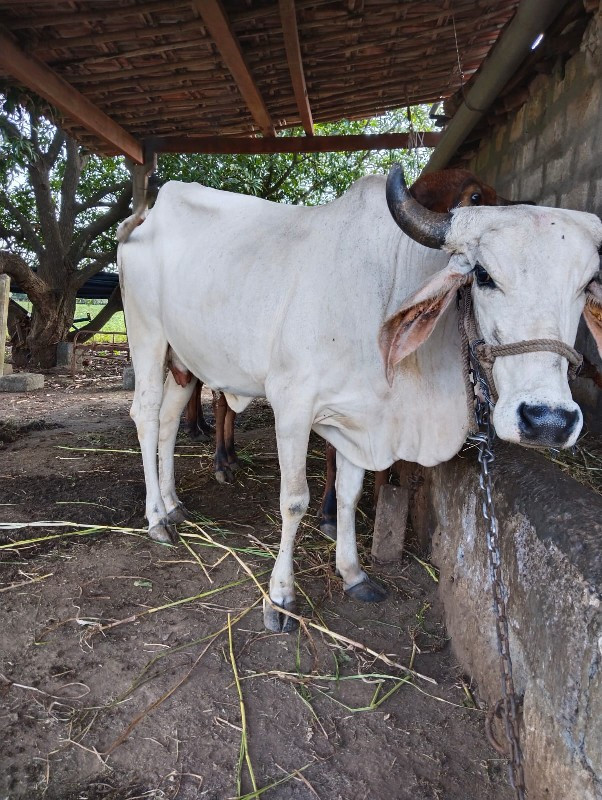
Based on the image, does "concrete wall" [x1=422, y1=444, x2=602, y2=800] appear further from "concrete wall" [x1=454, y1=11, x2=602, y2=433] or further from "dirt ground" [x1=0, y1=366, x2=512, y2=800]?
"concrete wall" [x1=454, y1=11, x2=602, y2=433]

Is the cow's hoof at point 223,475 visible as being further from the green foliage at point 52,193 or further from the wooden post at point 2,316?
the green foliage at point 52,193

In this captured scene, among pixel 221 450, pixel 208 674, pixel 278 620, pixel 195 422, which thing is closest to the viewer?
pixel 208 674

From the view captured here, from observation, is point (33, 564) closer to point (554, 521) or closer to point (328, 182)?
point (554, 521)

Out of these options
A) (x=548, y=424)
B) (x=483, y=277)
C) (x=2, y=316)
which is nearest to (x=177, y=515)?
(x=483, y=277)

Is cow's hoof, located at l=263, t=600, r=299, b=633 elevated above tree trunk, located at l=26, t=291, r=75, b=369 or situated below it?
below

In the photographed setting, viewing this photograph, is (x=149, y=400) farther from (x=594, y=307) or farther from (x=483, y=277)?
(x=594, y=307)

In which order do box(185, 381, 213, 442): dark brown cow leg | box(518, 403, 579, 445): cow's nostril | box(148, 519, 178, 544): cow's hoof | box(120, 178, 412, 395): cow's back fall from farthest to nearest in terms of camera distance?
box(185, 381, 213, 442): dark brown cow leg
box(148, 519, 178, 544): cow's hoof
box(120, 178, 412, 395): cow's back
box(518, 403, 579, 445): cow's nostril

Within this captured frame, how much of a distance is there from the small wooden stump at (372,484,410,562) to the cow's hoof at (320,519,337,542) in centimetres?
36

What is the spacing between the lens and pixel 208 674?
7.45 feet

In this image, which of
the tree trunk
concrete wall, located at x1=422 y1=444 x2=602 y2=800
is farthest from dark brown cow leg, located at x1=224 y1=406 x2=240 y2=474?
the tree trunk

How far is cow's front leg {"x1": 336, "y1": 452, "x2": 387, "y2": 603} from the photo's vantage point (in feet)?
9.25

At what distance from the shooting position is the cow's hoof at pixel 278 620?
8.36 feet

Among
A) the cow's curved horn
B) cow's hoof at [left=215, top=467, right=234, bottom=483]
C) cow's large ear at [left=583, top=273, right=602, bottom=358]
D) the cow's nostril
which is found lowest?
cow's hoof at [left=215, top=467, right=234, bottom=483]

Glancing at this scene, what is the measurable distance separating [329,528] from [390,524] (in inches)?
19.7
